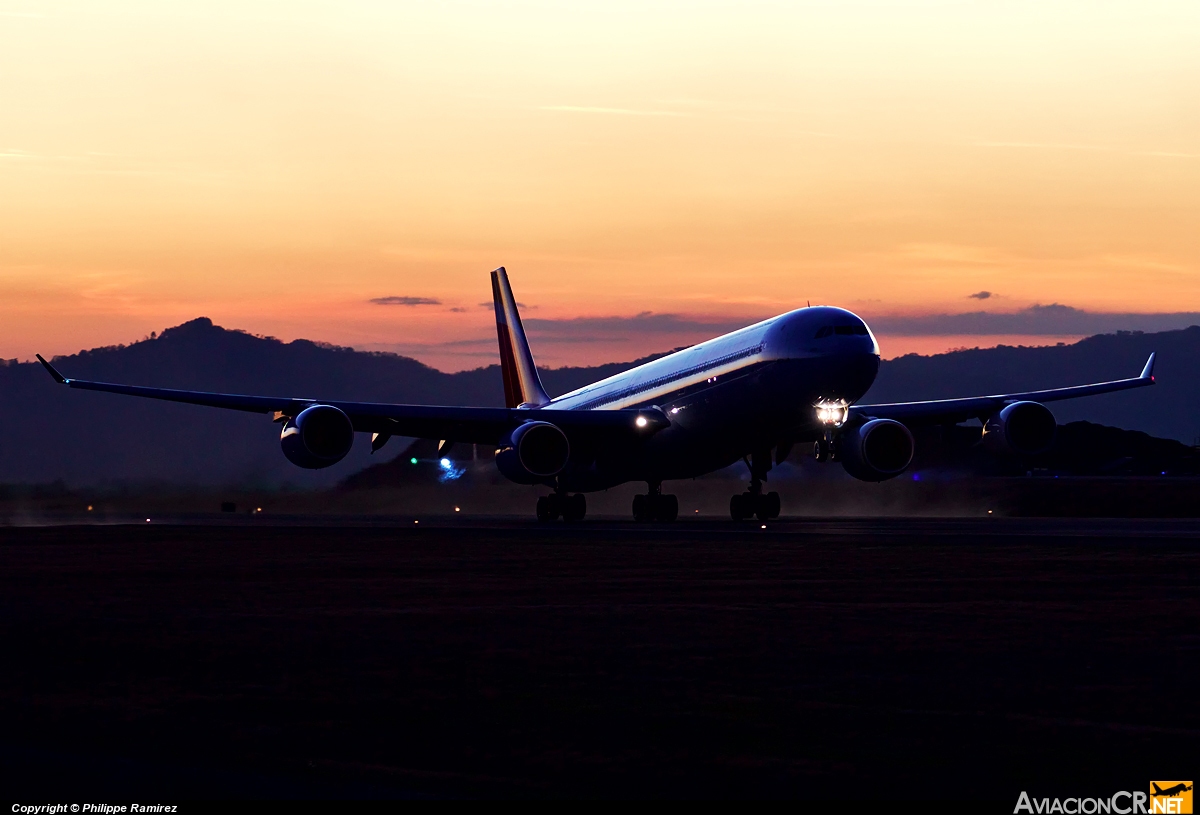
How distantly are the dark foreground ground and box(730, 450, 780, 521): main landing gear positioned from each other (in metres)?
25.6

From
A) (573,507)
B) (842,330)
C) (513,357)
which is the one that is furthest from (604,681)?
(513,357)

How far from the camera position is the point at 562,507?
55562 millimetres

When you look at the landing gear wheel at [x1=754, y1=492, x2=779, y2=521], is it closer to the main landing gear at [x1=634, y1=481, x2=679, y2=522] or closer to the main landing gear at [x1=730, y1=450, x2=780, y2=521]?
the main landing gear at [x1=730, y1=450, x2=780, y2=521]

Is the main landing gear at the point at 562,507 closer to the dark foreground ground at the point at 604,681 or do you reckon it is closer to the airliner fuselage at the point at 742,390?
the airliner fuselage at the point at 742,390

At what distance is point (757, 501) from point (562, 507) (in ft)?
24.2

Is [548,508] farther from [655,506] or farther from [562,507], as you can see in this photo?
[655,506]

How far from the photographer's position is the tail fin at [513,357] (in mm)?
69688

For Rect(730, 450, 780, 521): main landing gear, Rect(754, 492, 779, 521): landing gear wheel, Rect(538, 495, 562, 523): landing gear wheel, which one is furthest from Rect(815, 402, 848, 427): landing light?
Rect(538, 495, 562, 523): landing gear wheel

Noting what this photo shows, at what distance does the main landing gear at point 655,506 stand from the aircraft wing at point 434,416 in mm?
2778

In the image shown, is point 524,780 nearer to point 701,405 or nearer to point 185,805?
point 185,805

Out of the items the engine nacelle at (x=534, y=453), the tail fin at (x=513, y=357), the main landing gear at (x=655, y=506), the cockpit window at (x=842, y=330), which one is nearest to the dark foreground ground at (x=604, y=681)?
the cockpit window at (x=842, y=330)

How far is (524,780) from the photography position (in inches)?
338

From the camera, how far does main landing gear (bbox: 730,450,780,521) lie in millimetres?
52750

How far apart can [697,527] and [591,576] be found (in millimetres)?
21854
